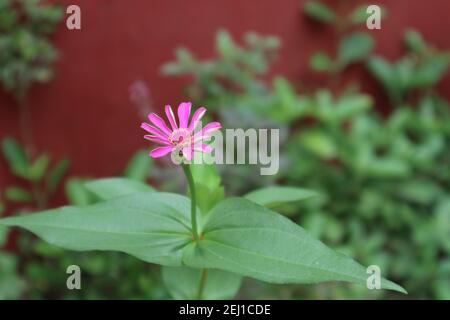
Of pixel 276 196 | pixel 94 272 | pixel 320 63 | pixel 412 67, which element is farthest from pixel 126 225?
pixel 412 67

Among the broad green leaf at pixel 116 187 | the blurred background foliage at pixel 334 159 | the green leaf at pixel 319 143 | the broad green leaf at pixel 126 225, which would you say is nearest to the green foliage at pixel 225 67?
the blurred background foliage at pixel 334 159

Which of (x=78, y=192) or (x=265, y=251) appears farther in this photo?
(x=78, y=192)

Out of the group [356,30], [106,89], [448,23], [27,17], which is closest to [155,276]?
[106,89]

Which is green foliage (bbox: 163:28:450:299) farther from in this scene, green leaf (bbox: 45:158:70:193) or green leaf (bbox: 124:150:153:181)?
green leaf (bbox: 45:158:70:193)

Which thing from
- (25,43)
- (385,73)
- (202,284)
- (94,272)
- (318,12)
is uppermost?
(318,12)

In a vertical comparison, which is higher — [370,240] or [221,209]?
[370,240]

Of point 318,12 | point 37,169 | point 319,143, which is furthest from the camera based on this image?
point 318,12

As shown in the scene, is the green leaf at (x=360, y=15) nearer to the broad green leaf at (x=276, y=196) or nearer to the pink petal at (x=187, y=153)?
the broad green leaf at (x=276, y=196)

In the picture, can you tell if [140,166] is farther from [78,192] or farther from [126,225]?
[126,225]
